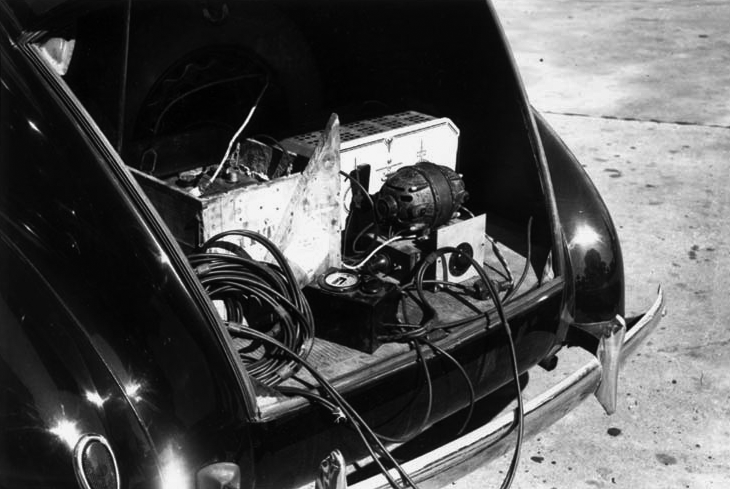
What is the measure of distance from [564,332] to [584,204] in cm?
55

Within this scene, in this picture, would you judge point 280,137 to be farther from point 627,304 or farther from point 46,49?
point 627,304

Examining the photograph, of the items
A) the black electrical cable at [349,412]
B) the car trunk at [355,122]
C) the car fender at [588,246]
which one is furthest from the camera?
the car fender at [588,246]

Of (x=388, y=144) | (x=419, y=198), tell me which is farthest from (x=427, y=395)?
(x=388, y=144)

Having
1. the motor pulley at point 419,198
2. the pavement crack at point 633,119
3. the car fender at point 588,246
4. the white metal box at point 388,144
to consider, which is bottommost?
the car fender at point 588,246

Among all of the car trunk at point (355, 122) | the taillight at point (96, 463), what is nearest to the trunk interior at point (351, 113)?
the car trunk at point (355, 122)

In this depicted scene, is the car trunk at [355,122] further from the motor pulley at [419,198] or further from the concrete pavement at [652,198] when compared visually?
the concrete pavement at [652,198]

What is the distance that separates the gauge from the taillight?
3.05 ft

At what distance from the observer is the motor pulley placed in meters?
3.31

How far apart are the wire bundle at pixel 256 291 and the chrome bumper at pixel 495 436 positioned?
1.57ft

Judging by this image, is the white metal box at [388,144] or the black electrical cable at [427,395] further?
the white metal box at [388,144]

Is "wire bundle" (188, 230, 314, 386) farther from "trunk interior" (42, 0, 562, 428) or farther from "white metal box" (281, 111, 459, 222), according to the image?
"white metal box" (281, 111, 459, 222)

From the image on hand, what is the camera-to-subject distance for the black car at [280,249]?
7.65ft

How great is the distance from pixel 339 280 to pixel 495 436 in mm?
689

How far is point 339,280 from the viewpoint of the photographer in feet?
10.0
